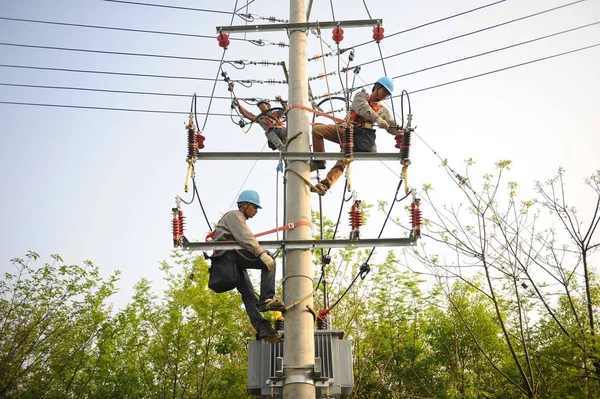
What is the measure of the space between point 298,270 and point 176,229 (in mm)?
1206

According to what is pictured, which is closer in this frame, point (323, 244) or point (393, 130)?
point (323, 244)

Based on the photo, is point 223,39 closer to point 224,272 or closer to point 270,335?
point 224,272

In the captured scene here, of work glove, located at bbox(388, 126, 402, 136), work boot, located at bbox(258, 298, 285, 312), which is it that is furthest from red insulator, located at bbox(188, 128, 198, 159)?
work glove, located at bbox(388, 126, 402, 136)

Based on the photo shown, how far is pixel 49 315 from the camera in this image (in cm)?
1568

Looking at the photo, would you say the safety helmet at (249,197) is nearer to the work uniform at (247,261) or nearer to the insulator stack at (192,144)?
A: the work uniform at (247,261)

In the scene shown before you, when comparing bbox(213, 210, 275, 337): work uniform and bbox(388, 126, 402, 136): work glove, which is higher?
bbox(388, 126, 402, 136): work glove

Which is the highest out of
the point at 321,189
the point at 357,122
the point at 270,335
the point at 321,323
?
the point at 357,122

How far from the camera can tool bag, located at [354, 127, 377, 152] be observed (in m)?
6.20

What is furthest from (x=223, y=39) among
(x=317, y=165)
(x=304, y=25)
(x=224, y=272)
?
(x=224, y=272)

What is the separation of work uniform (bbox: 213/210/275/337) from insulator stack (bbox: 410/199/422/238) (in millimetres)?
1414

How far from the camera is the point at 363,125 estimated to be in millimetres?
6293

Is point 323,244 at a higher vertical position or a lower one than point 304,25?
lower

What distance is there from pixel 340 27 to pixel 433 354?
12212mm

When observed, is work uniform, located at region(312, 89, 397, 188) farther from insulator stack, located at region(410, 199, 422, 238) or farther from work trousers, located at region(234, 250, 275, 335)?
work trousers, located at region(234, 250, 275, 335)
